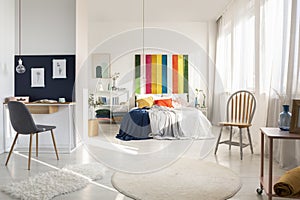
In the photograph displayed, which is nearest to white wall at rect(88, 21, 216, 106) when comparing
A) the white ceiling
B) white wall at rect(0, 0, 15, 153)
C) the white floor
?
the white ceiling

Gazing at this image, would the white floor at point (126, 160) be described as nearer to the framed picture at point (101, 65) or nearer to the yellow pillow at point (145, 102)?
the yellow pillow at point (145, 102)

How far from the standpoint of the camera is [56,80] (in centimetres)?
498

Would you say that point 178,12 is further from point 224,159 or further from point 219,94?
point 224,159

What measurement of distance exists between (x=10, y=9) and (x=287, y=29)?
3912 millimetres

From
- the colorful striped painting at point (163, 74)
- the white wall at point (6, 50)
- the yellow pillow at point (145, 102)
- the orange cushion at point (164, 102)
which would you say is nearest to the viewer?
the white wall at point (6, 50)

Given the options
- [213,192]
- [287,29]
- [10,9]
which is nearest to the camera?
[213,192]

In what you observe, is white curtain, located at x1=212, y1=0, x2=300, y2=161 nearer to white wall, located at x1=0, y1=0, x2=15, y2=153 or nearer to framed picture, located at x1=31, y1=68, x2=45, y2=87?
framed picture, located at x1=31, y1=68, x2=45, y2=87

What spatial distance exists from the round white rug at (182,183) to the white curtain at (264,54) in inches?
36.4

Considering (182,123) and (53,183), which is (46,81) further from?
(182,123)

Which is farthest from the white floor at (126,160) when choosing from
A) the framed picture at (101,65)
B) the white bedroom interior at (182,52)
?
the framed picture at (101,65)

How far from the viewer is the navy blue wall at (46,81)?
4.96 meters

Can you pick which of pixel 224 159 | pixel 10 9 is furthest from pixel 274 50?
pixel 10 9

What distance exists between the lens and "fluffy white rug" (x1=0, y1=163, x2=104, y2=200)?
2787 mm

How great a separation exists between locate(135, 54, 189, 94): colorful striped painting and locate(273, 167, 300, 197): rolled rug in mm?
5852
